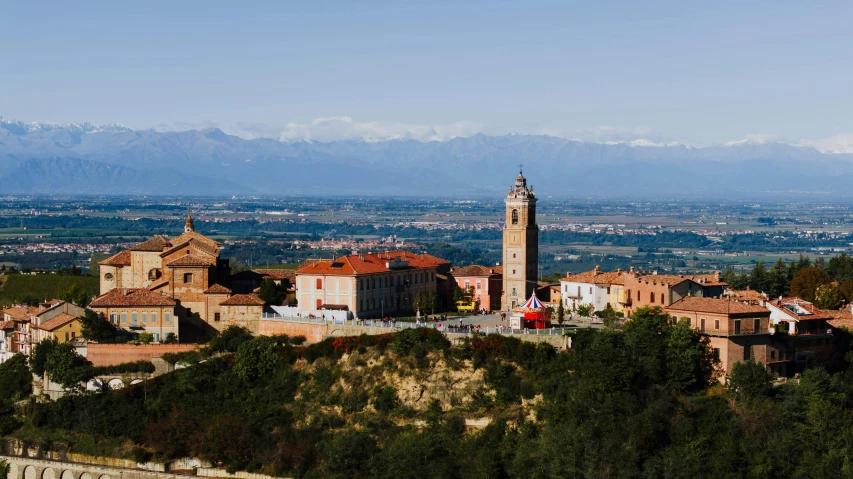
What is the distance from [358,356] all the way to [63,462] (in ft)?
39.7

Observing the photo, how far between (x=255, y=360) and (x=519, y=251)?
13.2m

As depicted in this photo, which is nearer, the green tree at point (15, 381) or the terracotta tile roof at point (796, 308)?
the terracotta tile roof at point (796, 308)

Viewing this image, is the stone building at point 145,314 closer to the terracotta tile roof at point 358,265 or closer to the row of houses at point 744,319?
the terracotta tile roof at point 358,265

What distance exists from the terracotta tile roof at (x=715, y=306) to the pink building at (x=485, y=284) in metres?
12.6

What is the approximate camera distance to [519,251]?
2256 inches

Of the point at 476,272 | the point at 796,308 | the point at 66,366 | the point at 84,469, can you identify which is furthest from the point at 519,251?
the point at 84,469

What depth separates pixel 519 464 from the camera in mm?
42250

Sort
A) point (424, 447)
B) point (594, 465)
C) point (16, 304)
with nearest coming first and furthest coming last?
point (594, 465), point (424, 447), point (16, 304)

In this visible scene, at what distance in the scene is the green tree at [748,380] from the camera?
42.7m

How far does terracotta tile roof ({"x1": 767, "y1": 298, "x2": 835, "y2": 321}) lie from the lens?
1866 inches

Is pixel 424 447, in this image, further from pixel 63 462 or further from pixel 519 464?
pixel 63 462

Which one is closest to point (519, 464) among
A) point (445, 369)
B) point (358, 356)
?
point (445, 369)

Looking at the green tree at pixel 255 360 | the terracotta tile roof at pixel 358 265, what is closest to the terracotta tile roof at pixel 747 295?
the terracotta tile roof at pixel 358 265

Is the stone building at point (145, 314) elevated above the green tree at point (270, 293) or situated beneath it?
situated beneath
